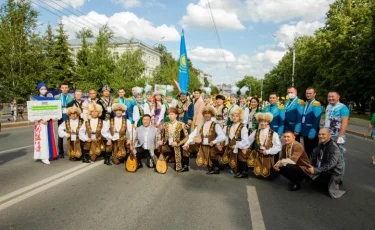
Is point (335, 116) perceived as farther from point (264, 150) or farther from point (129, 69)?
point (129, 69)

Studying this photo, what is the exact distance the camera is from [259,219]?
4.00 metres

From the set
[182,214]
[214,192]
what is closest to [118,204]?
[182,214]

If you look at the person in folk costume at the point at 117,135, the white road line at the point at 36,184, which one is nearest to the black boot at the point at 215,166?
the person in folk costume at the point at 117,135

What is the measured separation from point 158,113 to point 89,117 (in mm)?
2182

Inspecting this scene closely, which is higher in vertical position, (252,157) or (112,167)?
(252,157)

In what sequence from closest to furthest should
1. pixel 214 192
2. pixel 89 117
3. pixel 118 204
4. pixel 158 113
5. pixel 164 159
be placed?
pixel 118 204, pixel 214 192, pixel 164 159, pixel 89 117, pixel 158 113

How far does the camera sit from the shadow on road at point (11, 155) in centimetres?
743

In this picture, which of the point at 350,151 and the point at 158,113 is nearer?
the point at 158,113

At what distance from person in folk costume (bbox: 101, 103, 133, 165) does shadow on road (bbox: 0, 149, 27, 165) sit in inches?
104

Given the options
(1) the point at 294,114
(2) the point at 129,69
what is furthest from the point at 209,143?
(2) the point at 129,69

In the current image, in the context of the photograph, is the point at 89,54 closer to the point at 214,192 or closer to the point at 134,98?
the point at 134,98

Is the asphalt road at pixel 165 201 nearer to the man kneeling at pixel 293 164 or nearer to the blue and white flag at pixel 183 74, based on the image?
the man kneeling at pixel 293 164

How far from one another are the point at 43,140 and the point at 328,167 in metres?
6.41

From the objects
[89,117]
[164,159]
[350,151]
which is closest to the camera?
[164,159]
